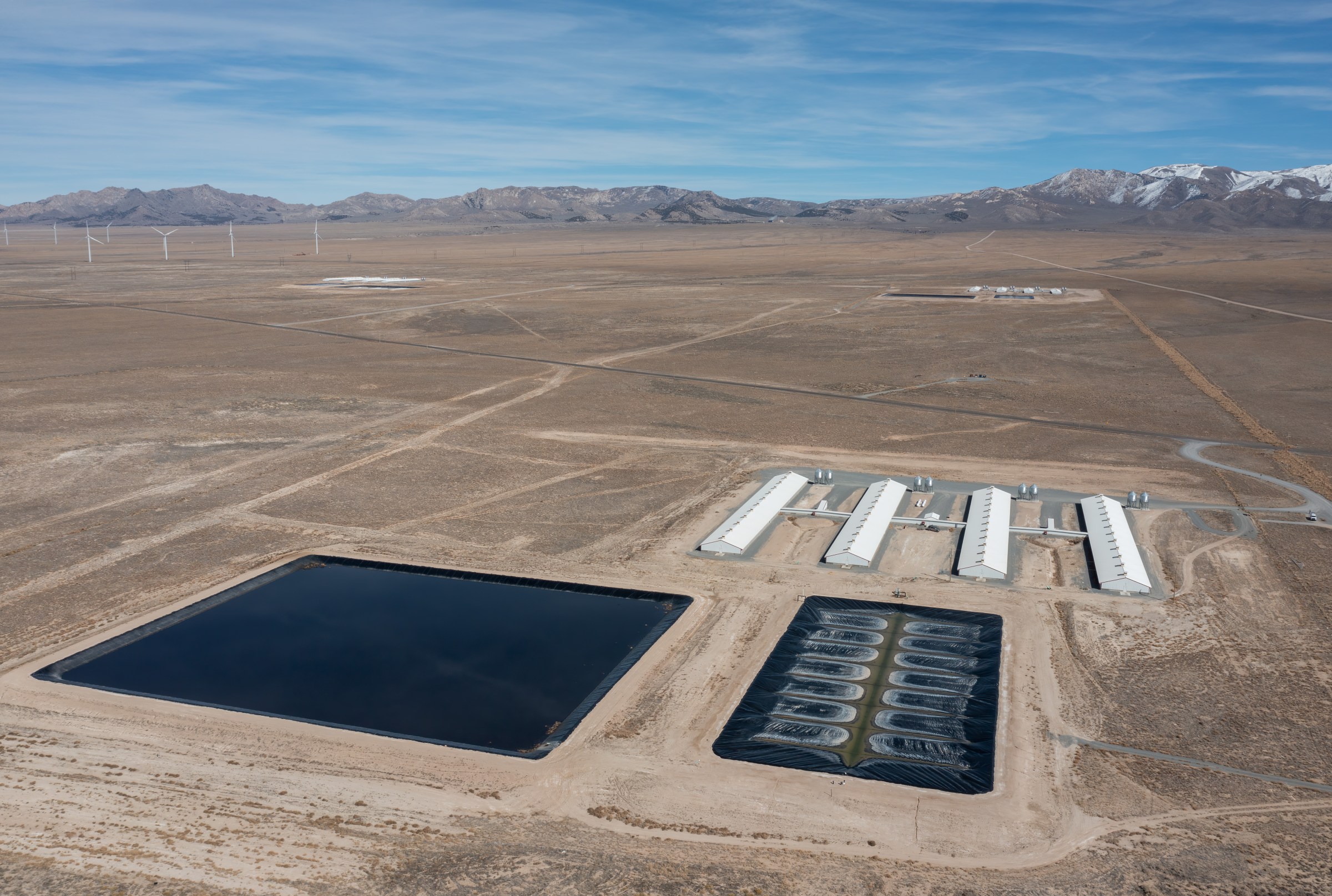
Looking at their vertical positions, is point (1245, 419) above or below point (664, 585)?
above

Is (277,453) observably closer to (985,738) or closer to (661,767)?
(661,767)

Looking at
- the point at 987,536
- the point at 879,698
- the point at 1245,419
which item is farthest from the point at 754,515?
the point at 1245,419

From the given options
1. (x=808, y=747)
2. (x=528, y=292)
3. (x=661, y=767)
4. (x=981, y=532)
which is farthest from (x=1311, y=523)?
(x=528, y=292)

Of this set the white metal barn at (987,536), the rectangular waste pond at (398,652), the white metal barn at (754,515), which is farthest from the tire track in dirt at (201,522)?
the white metal barn at (987,536)

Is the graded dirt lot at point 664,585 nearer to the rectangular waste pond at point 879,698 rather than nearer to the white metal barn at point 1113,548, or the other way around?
the rectangular waste pond at point 879,698

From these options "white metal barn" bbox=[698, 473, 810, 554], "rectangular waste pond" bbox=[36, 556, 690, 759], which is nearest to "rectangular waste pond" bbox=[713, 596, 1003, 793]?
"rectangular waste pond" bbox=[36, 556, 690, 759]

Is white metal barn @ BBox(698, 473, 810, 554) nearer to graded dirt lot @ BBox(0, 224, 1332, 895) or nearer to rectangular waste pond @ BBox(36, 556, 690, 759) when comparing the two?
graded dirt lot @ BBox(0, 224, 1332, 895)

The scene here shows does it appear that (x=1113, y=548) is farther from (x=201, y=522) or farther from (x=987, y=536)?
(x=201, y=522)
